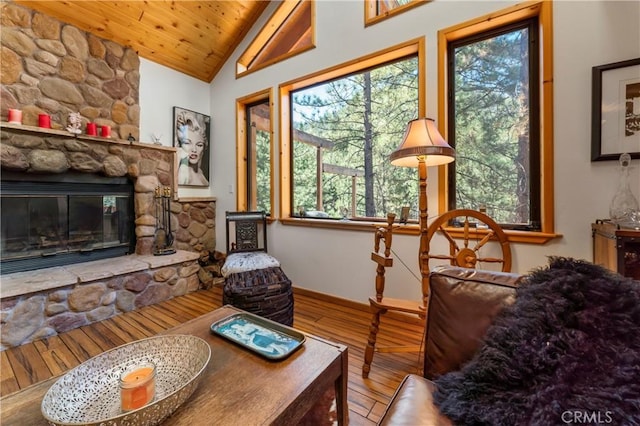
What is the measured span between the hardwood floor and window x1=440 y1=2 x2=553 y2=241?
1149 millimetres

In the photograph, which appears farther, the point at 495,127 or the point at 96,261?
the point at 96,261

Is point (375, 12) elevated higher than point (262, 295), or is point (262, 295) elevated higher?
point (375, 12)

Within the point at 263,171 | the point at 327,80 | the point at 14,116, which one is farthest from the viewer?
the point at 263,171

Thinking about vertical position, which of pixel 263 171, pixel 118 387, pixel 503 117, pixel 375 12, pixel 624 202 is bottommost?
pixel 118 387

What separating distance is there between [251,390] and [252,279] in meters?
1.31

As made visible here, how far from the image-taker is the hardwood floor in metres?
1.47

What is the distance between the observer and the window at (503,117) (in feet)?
5.70

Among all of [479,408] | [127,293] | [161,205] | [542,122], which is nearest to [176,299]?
[127,293]

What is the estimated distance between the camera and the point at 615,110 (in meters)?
1.50

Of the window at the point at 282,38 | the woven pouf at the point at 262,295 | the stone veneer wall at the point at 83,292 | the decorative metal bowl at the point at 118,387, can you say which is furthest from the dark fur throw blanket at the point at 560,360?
the window at the point at 282,38

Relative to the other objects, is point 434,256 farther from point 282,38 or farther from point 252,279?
point 282,38

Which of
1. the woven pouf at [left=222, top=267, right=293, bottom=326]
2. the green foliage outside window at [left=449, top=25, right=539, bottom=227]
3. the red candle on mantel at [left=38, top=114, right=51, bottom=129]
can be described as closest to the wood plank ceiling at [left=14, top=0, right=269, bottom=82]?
the red candle on mantel at [left=38, top=114, right=51, bottom=129]

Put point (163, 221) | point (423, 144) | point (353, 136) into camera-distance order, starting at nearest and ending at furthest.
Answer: point (423, 144), point (353, 136), point (163, 221)

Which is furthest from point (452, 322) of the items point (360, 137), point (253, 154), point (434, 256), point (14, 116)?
point (14, 116)
